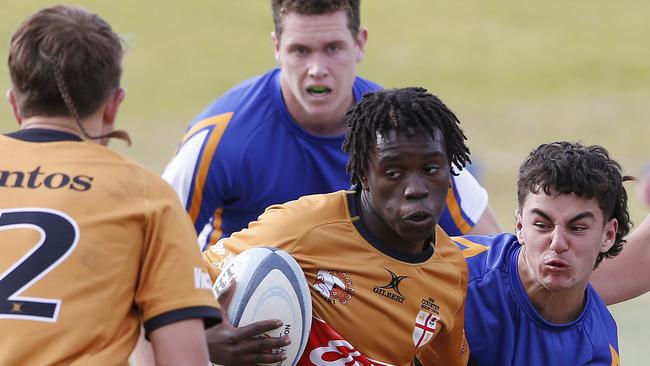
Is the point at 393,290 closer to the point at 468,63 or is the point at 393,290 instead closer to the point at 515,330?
the point at 515,330

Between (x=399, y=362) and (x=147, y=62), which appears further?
(x=147, y=62)

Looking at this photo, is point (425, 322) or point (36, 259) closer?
point (36, 259)

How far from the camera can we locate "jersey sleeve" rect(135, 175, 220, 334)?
3545 millimetres

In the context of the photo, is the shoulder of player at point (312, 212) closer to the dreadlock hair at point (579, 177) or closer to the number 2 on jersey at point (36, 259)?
the dreadlock hair at point (579, 177)

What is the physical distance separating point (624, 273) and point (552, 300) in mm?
814

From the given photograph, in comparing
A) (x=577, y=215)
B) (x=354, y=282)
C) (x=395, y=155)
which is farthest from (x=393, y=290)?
(x=577, y=215)

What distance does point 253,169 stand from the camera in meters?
6.48

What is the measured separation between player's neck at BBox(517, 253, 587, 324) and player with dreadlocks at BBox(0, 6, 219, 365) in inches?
79.6

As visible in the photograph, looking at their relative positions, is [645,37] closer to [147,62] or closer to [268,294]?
[147,62]

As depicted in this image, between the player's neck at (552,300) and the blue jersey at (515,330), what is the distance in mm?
26

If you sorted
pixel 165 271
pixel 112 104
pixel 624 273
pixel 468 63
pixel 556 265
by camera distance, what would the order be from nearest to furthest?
pixel 165 271, pixel 112 104, pixel 556 265, pixel 624 273, pixel 468 63

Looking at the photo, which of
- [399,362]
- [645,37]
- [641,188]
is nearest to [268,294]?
[399,362]

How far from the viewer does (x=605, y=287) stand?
5.94m

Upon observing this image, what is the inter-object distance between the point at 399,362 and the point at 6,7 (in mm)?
30483
